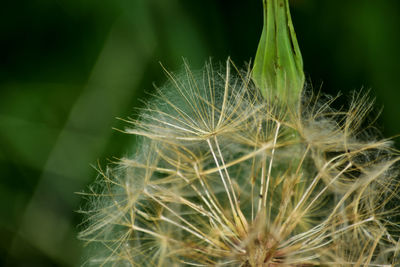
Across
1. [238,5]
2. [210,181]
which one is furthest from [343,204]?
[238,5]

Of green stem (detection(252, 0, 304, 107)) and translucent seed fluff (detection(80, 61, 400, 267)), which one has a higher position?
green stem (detection(252, 0, 304, 107))

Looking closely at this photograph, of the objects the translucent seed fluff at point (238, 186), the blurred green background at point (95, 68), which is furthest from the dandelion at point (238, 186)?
the blurred green background at point (95, 68)

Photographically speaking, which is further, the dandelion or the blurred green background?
the blurred green background

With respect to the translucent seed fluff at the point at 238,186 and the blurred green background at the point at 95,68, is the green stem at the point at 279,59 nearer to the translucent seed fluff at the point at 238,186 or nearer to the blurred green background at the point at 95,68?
the translucent seed fluff at the point at 238,186

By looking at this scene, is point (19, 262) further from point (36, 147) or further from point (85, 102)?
point (85, 102)

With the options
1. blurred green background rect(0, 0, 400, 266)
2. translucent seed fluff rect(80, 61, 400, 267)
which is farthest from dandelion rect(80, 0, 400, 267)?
blurred green background rect(0, 0, 400, 266)

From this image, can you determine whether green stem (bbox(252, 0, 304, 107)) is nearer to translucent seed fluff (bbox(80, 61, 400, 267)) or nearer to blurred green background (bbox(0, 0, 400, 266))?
translucent seed fluff (bbox(80, 61, 400, 267))
